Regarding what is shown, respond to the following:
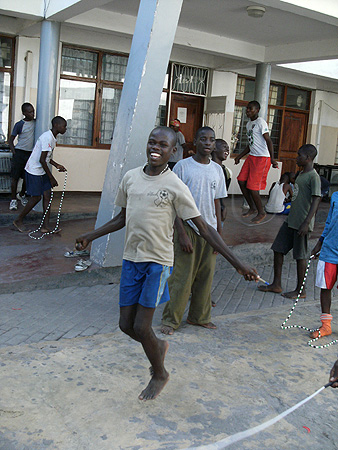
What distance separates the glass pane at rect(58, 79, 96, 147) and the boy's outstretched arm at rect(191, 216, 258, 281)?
8.83m

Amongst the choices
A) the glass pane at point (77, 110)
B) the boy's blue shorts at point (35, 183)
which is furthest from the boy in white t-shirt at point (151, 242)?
the glass pane at point (77, 110)

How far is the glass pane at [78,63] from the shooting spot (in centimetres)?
1165

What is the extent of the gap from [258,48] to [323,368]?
9.01 metres

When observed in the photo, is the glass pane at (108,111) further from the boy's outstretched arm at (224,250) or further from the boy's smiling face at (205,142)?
the boy's outstretched arm at (224,250)

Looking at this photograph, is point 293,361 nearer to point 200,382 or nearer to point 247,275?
point 200,382

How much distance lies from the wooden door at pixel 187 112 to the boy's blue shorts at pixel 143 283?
10.2 meters

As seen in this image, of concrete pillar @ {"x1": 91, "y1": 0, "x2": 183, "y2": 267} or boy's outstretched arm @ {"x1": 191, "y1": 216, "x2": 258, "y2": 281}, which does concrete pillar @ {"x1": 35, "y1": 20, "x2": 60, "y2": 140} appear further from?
boy's outstretched arm @ {"x1": 191, "y1": 216, "x2": 258, "y2": 281}

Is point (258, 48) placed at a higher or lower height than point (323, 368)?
higher

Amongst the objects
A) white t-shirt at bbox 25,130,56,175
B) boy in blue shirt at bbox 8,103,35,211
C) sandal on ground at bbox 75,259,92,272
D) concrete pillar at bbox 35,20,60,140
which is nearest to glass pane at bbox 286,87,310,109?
concrete pillar at bbox 35,20,60,140

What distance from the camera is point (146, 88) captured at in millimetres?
6246

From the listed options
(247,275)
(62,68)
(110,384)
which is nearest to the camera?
(247,275)

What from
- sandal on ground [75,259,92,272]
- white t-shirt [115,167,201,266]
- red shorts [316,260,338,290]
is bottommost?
sandal on ground [75,259,92,272]

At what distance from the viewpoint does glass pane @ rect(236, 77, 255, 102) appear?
47.7ft

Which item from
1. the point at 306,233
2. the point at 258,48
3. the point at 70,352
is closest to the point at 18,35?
the point at 258,48
